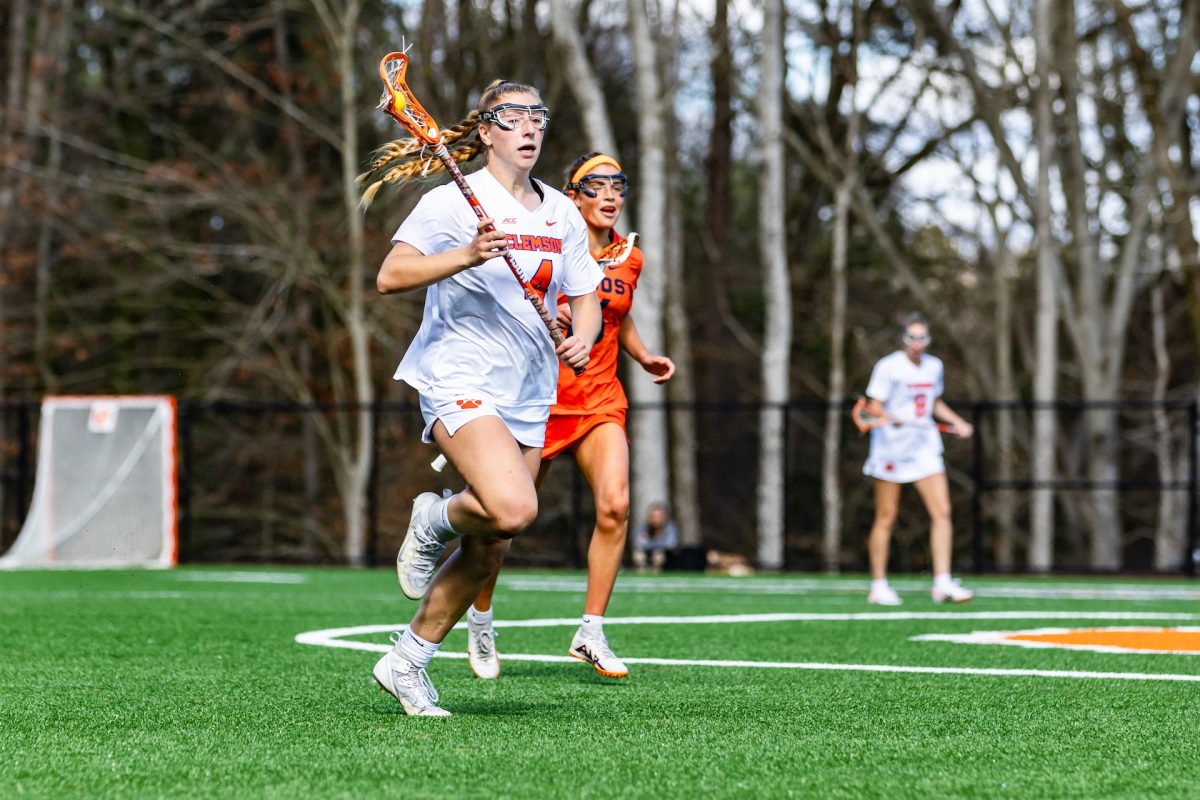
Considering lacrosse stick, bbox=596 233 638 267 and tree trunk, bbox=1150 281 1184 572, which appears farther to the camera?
tree trunk, bbox=1150 281 1184 572

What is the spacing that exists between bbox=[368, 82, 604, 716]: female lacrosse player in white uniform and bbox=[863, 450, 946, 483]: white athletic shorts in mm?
6933

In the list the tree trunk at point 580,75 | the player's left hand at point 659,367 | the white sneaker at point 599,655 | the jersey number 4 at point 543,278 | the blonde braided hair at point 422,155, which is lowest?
the white sneaker at point 599,655

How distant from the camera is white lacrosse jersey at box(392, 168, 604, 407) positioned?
232 inches

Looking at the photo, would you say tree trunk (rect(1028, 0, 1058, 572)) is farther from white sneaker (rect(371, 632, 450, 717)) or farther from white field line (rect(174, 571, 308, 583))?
white sneaker (rect(371, 632, 450, 717))

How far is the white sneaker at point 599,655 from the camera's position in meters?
7.27

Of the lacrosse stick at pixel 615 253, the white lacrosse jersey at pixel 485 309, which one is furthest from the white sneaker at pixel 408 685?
the lacrosse stick at pixel 615 253

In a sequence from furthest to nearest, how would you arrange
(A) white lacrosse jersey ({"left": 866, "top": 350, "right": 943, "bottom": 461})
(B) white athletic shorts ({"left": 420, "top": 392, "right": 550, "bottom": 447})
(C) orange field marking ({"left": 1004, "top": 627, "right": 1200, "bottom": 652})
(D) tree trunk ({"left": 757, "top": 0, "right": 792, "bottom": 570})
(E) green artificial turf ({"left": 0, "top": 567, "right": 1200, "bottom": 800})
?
(D) tree trunk ({"left": 757, "top": 0, "right": 792, "bottom": 570}), (A) white lacrosse jersey ({"left": 866, "top": 350, "right": 943, "bottom": 461}), (C) orange field marking ({"left": 1004, "top": 627, "right": 1200, "bottom": 652}), (B) white athletic shorts ({"left": 420, "top": 392, "right": 550, "bottom": 447}), (E) green artificial turf ({"left": 0, "top": 567, "right": 1200, "bottom": 800})

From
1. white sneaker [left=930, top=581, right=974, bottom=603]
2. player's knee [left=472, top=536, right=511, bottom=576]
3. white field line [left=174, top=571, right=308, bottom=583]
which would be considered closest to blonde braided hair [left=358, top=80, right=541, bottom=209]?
player's knee [left=472, top=536, right=511, bottom=576]

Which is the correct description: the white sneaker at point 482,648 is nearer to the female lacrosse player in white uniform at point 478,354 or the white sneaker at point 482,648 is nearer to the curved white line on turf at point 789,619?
the curved white line on turf at point 789,619

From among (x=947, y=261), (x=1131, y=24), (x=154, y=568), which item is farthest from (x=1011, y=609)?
(x=947, y=261)

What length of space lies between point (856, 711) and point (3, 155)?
25445mm

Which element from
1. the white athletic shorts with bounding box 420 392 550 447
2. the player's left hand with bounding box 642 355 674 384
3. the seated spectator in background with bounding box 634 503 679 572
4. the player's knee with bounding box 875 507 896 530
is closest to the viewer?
the white athletic shorts with bounding box 420 392 550 447

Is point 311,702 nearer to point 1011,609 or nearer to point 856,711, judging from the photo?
point 856,711

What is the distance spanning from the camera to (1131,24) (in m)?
27.2
